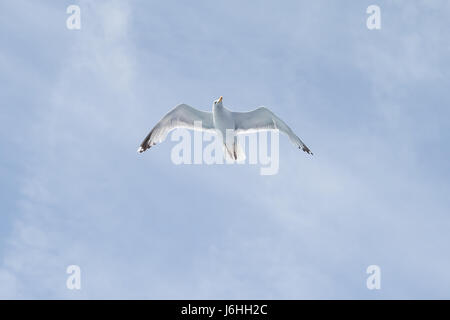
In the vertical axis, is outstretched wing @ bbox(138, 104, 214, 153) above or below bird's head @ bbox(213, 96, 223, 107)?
below

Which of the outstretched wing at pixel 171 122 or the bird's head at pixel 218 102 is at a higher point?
the bird's head at pixel 218 102

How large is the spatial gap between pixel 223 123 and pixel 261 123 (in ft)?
4.67

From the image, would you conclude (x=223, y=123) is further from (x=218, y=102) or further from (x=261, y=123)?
(x=261, y=123)

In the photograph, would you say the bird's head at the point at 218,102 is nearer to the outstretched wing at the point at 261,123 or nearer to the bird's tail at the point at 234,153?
the outstretched wing at the point at 261,123

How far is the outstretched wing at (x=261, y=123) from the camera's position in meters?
22.1

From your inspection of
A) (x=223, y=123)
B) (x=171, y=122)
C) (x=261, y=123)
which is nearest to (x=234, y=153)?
(x=223, y=123)

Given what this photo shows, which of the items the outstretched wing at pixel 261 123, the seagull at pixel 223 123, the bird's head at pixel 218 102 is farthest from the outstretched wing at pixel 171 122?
the outstretched wing at pixel 261 123

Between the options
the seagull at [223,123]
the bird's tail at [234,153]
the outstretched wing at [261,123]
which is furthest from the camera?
the outstretched wing at [261,123]

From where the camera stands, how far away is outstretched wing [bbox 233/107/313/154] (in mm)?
22109

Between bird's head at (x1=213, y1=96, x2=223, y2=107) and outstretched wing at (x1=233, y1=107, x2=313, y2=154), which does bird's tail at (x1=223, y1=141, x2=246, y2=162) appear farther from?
bird's head at (x1=213, y1=96, x2=223, y2=107)

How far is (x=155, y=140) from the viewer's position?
22.0m

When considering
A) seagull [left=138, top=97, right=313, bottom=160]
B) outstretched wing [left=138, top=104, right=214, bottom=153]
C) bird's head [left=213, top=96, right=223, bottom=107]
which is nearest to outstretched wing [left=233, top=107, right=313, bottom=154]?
seagull [left=138, top=97, right=313, bottom=160]

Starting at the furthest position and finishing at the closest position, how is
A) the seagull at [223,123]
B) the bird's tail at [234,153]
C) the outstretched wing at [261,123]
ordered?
the outstretched wing at [261,123]
the seagull at [223,123]
the bird's tail at [234,153]
